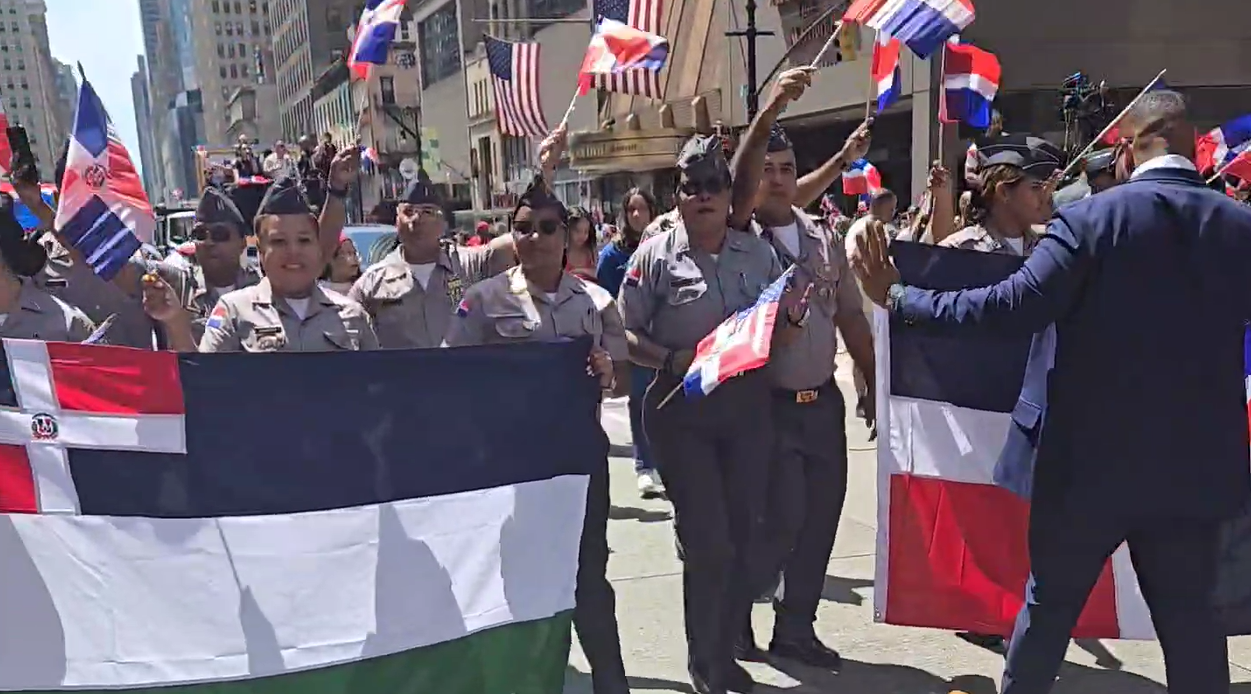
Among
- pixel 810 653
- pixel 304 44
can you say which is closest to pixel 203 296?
pixel 810 653

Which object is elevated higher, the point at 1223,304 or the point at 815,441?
the point at 1223,304

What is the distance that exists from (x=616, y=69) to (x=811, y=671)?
163 inches

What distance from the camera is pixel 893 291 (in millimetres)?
3166

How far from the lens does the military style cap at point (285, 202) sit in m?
3.38

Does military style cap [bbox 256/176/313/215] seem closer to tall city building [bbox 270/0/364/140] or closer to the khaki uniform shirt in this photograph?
the khaki uniform shirt

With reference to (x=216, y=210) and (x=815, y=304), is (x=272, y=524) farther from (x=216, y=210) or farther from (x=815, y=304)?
(x=815, y=304)

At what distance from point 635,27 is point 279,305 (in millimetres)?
6444

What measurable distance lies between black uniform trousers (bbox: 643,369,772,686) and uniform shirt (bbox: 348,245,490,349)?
1.33 metres

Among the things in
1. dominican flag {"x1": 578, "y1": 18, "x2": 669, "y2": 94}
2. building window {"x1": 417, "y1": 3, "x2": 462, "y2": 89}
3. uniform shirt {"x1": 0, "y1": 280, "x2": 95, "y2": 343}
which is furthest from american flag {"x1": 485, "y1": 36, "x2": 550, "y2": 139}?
building window {"x1": 417, "y1": 3, "x2": 462, "y2": 89}

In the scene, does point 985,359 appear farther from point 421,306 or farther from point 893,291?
point 421,306

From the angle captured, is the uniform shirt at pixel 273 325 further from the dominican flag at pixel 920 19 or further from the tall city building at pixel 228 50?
the tall city building at pixel 228 50

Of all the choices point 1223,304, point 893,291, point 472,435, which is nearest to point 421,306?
point 472,435

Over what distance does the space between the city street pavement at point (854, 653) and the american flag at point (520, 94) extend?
490 centimetres

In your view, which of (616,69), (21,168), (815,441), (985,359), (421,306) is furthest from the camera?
(616,69)
